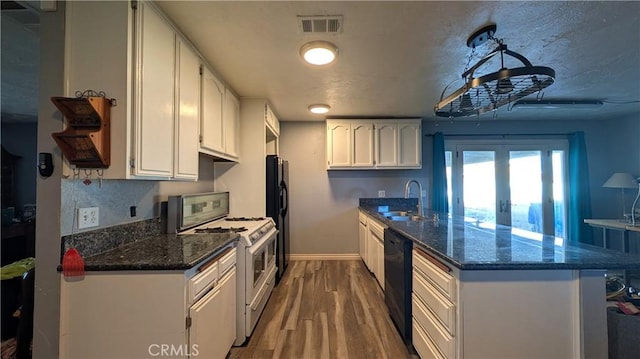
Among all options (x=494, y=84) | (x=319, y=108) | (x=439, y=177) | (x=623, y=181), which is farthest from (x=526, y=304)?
(x=623, y=181)

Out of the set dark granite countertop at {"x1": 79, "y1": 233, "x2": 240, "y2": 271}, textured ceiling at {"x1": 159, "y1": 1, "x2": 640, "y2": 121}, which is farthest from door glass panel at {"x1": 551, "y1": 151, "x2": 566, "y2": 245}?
dark granite countertop at {"x1": 79, "y1": 233, "x2": 240, "y2": 271}

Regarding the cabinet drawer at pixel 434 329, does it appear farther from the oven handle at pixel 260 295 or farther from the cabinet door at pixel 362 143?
the cabinet door at pixel 362 143

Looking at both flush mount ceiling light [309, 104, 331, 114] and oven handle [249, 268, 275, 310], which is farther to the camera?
flush mount ceiling light [309, 104, 331, 114]

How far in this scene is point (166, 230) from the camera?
7.25ft

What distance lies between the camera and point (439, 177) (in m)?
4.41

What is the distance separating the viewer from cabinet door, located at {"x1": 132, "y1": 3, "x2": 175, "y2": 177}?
1.46 meters

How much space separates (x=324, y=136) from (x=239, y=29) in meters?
2.78

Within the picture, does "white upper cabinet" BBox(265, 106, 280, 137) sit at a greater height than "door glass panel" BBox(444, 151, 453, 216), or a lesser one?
greater

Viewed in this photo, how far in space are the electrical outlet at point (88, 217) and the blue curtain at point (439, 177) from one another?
4.24 m

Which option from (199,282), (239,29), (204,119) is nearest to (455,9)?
(239,29)

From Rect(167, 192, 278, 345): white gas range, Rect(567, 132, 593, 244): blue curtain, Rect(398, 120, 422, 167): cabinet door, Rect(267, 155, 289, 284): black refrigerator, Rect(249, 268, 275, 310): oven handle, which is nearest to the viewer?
Rect(167, 192, 278, 345): white gas range

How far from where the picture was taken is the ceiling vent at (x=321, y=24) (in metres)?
1.70

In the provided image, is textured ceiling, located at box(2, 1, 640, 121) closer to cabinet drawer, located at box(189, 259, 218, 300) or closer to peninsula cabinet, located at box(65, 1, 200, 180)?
peninsula cabinet, located at box(65, 1, 200, 180)

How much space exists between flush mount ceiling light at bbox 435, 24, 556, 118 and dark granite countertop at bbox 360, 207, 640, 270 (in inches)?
37.0
